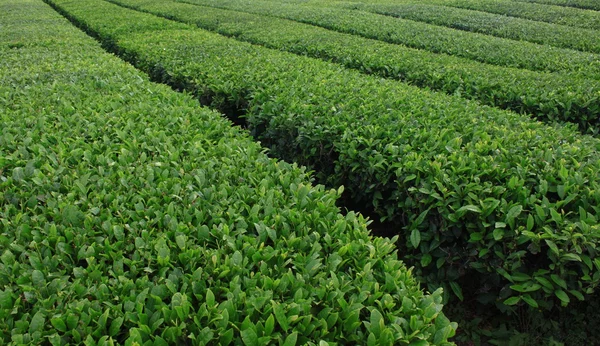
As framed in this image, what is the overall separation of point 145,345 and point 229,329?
1.18 ft

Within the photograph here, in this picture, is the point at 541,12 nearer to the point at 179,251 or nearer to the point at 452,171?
the point at 452,171

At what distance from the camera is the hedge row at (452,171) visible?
3.05 metres

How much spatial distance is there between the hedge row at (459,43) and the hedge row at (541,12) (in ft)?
18.2

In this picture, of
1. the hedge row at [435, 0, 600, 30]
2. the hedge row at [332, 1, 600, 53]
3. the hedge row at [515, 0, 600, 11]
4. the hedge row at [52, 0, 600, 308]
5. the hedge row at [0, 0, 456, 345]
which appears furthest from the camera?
the hedge row at [515, 0, 600, 11]

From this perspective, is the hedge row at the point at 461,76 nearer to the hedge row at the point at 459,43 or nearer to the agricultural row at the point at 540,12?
the hedge row at the point at 459,43

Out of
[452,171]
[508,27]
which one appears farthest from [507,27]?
[452,171]

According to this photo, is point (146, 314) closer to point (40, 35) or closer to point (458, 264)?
point (458, 264)

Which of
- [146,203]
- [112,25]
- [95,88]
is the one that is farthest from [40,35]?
[146,203]

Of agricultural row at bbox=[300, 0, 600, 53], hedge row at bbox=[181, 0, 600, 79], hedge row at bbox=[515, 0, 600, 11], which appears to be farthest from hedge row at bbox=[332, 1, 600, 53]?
hedge row at bbox=[515, 0, 600, 11]

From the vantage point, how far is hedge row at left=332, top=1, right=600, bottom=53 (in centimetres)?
1092

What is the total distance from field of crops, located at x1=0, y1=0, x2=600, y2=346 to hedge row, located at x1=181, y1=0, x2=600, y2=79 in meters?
1.39

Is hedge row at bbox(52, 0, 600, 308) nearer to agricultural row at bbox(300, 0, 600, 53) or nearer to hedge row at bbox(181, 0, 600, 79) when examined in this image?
hedge row at bbox(181, 0, 600, 79)

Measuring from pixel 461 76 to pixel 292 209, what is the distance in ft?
16.8

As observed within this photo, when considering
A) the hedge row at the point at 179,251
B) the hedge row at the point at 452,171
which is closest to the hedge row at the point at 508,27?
the hedge row at the point at 452,171
